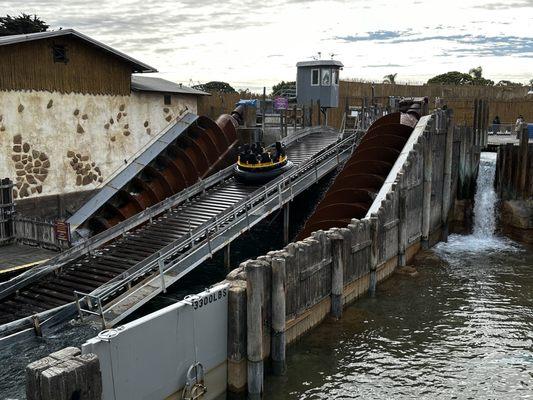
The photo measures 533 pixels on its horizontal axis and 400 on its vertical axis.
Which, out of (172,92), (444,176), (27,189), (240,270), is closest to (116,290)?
(240,270)

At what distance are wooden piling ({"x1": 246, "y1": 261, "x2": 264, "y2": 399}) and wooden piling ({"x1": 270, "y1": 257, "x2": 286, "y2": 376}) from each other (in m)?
0.52

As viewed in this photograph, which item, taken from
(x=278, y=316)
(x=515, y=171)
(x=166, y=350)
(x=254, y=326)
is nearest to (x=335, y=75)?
(x=515, y=171)

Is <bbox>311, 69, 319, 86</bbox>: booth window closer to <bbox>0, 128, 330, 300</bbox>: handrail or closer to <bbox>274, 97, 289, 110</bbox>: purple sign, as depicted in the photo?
<bbox>274, 97, 289, 110</bbox>: purple sign

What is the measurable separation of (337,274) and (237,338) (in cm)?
424

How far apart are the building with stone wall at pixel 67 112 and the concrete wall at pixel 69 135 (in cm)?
4

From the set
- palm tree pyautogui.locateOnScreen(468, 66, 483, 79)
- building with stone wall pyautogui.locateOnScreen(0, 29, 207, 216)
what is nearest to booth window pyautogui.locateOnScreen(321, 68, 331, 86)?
building with stone wall pyautogui.locateOnScreen(0, 29, 207, 216)

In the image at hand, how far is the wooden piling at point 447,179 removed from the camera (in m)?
22.6

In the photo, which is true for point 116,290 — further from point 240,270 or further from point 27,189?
point 27,189

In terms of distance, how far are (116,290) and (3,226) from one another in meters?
6.24

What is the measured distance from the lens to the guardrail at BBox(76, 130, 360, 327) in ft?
46.6

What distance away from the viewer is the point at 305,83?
37000 millimetres

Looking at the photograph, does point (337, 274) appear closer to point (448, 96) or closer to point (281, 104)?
point (281, 104)

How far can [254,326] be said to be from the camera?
33.4 ft

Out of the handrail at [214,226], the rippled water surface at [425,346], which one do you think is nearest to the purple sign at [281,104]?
the handrail at [214,226]
